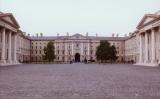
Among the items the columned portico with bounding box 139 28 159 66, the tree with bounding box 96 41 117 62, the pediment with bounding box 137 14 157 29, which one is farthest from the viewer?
the tree with bounding box 96 41 117 62

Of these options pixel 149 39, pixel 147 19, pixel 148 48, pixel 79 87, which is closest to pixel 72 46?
pixel 148 48

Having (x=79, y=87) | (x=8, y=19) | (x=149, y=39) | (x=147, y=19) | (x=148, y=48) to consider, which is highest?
(x=147, y=19)

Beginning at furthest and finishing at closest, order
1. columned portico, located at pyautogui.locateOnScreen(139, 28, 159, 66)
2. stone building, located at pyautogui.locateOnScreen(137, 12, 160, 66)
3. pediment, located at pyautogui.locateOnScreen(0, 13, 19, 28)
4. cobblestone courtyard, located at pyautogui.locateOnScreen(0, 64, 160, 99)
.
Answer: columned portico, located at pyautogui.locateOnScreen(139, 28, 159, 66), stone building, located at pyautogui.locateOnScreen(137, 12, 160, 66), pediment, located at pyautogui.locateOnScreen(0, 13, 19, 28), cobblestone courtyard, located at pyautogui.locateOnScreen(0, 64, 160, 99)

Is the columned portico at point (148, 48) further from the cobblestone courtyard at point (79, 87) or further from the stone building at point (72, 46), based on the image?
the stone building at point (72, 46)

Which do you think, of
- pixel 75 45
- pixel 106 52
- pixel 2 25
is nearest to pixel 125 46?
pixel 75 45

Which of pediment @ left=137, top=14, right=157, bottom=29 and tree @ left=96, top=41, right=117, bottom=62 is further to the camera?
tree @ left=96, top=41, right=117, bottom=62

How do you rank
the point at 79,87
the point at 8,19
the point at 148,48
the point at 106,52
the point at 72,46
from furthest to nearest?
1. the point at 72,46
2. the point at 106,52
3. the point at 148,48
4. the point at 8,19
5. the point at 79,87

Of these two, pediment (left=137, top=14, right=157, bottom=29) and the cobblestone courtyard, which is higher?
pediment (left=137, top=14, right=157, bottom=29)

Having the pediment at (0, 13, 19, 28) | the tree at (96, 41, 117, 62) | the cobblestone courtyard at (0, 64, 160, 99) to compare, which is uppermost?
the pediment at (0, 13, 19, 28)

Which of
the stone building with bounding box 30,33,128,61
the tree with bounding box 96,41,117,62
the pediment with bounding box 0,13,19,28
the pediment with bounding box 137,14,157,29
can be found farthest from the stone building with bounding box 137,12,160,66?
the stone building with bounding box 30,33,128,61

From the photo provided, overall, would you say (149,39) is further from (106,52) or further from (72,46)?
(72,46)

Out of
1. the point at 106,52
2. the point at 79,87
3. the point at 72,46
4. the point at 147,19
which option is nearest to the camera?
the point at 79,87

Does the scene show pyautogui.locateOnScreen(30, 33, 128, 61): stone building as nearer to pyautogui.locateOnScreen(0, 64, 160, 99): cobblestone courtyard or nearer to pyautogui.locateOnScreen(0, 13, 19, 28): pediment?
pyautogui.locateOnScreen(0, 13, 19, 28): pediment

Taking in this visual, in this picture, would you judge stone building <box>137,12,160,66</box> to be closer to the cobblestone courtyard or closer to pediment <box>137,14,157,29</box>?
pediment <box>137,14,157,29</box>
